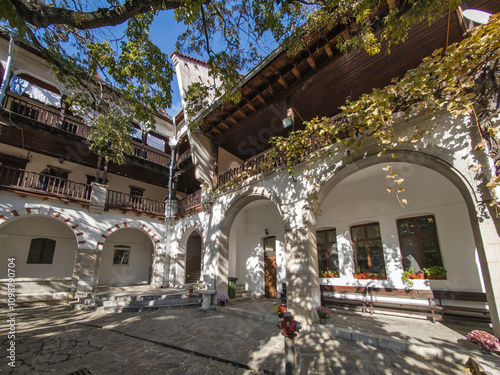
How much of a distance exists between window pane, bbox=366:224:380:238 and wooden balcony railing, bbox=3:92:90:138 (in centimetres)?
1302

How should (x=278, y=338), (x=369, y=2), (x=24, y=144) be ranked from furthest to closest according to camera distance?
(x=24, y=144) → (x=278, y=338) → (x=369, y=2)

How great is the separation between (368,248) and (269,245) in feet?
13.7

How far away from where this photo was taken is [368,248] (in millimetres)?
7805

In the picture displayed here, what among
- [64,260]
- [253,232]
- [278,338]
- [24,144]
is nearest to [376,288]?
[278,338]

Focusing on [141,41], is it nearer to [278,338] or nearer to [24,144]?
[278,338]

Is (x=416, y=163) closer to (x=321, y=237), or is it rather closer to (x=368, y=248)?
(x=368, y=248)

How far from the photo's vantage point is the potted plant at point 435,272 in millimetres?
6246

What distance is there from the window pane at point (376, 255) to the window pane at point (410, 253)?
2.06ft

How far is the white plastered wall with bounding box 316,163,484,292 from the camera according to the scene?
239 inches

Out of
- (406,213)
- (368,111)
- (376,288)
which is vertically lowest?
(376,288)

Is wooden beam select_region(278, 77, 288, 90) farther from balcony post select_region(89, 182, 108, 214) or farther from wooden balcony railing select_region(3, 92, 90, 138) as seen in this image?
balcony post select_region(89, 182, 108, 214)

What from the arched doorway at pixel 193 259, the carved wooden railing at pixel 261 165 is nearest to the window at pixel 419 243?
the carved wooden railing at pixel 261 165

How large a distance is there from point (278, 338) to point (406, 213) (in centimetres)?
539

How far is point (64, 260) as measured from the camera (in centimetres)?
1148
